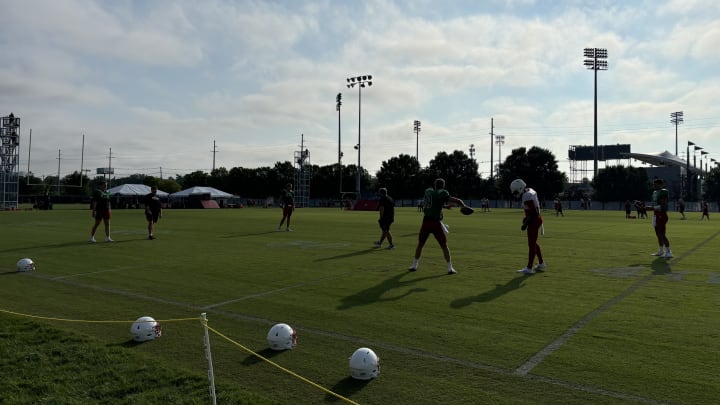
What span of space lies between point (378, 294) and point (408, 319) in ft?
5.64

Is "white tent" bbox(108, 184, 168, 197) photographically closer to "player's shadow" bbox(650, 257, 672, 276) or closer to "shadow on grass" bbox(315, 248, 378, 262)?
"shadow on grass" bbox(315, 248, 378, 262)

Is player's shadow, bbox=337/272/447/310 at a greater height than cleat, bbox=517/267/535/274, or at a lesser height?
lesser

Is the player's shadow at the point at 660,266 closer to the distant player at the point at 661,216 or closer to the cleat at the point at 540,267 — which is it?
the distant player at the point at 661,216

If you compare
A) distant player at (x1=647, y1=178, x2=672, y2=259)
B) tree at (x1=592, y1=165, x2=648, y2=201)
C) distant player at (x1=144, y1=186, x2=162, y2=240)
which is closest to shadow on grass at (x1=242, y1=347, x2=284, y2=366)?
distant player at (x1=647, y1=178, x2=672, y2=259)

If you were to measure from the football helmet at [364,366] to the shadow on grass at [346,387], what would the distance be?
0.05 m

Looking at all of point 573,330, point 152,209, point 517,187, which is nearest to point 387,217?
point 517,187

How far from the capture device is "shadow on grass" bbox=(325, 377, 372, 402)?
14.2ft

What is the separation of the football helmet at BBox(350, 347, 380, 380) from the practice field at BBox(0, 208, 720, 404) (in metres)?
0.08

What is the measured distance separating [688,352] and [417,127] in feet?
385

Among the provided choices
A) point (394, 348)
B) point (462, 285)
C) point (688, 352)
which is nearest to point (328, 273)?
point (462, 285)

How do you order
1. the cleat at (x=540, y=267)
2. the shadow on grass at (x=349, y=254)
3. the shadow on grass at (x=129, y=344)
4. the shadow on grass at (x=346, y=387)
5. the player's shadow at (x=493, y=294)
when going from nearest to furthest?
the shadow on grass at (x=346, y=387), the shadow on grass at (x=129, y=344), the player's shadow at (x=493, y=294), the cleat at (x=540, y=267), the shadow on grass at (x=349, y=254)

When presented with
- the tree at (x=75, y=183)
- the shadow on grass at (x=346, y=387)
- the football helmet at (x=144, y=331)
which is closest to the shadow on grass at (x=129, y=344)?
the football helmet at (x=144, y=331)

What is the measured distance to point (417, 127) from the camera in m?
121

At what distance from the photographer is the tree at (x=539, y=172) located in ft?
297
